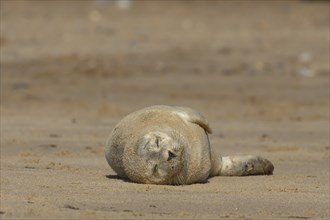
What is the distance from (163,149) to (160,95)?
7052 millimetres

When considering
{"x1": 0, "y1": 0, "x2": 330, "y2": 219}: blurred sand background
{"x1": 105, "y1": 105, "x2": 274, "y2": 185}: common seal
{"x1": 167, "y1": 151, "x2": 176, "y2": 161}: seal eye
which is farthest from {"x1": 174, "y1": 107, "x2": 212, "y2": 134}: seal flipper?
{"x1": 167, "y1": 151, "x2": 176, "y2": 161}: seal eye

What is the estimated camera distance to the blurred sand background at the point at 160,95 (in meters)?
7.05

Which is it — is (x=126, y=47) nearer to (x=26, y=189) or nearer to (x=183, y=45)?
(x=183, y=45)

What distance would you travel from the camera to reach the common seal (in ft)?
24.5

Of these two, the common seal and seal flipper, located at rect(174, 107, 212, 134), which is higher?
seal flipper, located at rect(174, 107, 212, 134)

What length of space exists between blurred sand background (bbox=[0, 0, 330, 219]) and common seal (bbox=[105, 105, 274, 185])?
0.34 feet

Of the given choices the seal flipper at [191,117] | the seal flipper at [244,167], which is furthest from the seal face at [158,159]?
the seal flipper at [244,167]

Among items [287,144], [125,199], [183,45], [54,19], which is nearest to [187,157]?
[125,199]

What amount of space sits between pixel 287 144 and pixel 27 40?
8783 millimetres

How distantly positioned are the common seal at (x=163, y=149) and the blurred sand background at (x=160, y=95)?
105mm

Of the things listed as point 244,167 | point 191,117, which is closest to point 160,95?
point 244,167

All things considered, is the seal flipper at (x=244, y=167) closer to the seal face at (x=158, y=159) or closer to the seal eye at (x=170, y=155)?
the seal face at (x=158, y=159)

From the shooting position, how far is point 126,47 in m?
18.3

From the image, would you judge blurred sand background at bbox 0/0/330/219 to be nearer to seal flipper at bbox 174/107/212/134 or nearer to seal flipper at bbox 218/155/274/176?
seal flipper at bbox 218/155/274/176
